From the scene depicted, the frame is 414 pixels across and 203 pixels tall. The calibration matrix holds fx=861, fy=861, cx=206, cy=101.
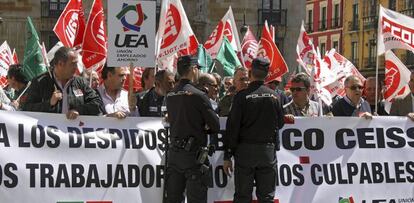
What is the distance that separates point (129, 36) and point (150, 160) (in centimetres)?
134

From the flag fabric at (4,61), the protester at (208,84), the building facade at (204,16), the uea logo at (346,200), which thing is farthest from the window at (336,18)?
the uea logo at (346,200)

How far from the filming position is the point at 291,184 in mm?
8875

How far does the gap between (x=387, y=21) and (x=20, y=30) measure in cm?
2453

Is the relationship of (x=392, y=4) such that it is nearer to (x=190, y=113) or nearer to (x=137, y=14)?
(x=137, y=14)

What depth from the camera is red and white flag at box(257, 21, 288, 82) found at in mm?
14070

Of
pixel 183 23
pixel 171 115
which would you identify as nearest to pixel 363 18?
pixel 183 23

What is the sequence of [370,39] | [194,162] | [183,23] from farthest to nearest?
1. [370,39]
2. [183,23]
3. [194,162]

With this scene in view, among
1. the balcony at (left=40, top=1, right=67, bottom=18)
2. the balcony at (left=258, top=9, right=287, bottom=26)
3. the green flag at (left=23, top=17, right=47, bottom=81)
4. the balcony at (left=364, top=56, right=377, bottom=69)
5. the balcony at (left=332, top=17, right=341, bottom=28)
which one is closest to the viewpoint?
the green flag at (left=23, top=17, right=47, bottom=81)

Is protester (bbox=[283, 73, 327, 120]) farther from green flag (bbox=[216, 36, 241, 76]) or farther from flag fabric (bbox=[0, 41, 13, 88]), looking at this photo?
flag fabric (bbox=[0, 41, 13, 88])

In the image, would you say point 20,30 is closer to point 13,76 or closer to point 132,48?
point 13,76

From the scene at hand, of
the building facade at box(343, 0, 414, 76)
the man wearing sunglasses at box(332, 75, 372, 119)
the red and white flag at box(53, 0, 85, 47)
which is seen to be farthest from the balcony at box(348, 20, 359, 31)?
the man wearing sunglasses at box(332, 75, 372, 119)

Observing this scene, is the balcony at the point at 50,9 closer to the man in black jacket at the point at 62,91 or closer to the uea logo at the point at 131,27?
the uea logo at the point at 131,27

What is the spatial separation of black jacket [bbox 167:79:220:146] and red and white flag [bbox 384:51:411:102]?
11.0 feet

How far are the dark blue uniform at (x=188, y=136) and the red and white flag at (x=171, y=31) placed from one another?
143 inches
